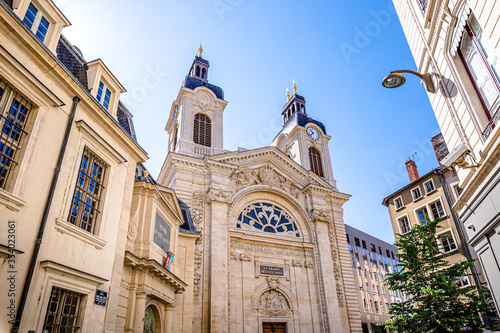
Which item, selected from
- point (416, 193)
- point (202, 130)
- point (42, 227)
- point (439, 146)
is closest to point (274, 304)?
point (202, 130)

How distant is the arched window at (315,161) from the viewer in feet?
118

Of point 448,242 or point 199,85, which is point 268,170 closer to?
point 199,85

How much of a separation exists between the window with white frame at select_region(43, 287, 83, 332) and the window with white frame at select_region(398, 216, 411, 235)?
29137 mm

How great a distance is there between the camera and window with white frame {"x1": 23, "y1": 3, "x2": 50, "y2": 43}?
992cm

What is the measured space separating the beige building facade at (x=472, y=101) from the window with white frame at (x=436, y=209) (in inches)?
894

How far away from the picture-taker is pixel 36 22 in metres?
10.1

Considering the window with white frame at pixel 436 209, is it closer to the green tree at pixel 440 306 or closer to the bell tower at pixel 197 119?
the green tree at pixel 440 306

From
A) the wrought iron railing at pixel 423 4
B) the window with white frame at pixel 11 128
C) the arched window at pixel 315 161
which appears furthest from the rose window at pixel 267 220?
Result: the wrought iron railing at pixel 423 4

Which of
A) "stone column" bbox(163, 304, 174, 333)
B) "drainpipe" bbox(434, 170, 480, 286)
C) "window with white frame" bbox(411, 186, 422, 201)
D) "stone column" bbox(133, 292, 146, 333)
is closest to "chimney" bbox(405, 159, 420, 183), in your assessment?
"window with white frame" bbox(411, 186, 422, 201)

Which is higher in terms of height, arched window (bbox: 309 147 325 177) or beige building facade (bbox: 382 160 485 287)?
arched window (bbox: 309 147 325 177)

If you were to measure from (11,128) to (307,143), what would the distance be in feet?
102

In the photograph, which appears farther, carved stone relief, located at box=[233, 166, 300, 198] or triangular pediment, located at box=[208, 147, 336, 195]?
triangular pediment, located at box=[208, 147, 336, 195]

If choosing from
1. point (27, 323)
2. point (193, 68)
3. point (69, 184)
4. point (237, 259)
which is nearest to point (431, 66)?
point (69, 184)

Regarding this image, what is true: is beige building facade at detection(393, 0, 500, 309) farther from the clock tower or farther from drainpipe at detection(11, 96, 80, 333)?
the clock tower
